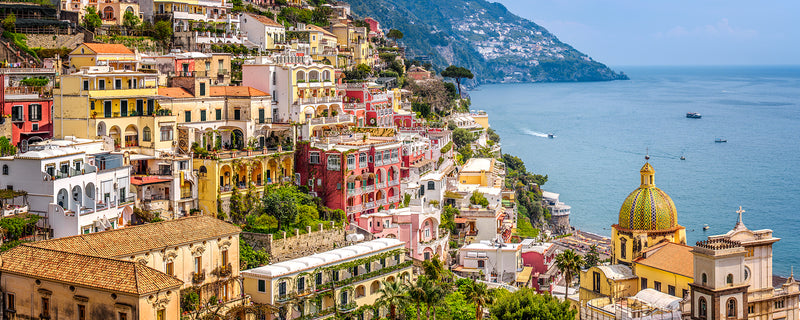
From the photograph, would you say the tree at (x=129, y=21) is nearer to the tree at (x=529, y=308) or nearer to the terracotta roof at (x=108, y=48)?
the terracotta roof at (x=108, y=48)

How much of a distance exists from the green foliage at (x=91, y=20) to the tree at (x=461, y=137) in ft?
107

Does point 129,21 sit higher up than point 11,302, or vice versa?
point 129,21

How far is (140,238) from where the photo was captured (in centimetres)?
3438

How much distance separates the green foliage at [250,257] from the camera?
4069 cm

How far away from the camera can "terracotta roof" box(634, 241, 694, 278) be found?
41688 millimetres

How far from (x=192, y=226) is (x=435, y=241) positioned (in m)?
19.6

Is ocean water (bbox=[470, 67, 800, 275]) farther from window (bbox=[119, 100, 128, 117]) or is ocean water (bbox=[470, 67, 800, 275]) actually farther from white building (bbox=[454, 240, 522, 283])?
window (bbox=[119, 100, 128, 117])

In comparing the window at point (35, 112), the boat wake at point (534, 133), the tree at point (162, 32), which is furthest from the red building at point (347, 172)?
the boat wake at point (534, 133)

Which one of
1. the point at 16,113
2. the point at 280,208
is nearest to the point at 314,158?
the point at 280,208

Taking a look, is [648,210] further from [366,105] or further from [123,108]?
[366,105]

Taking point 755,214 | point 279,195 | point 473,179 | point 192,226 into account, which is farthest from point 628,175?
point 192,226

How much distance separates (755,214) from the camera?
88000 millimetres

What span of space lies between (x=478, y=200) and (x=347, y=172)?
39.1 ft

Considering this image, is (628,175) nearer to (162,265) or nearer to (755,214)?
(755,214)
